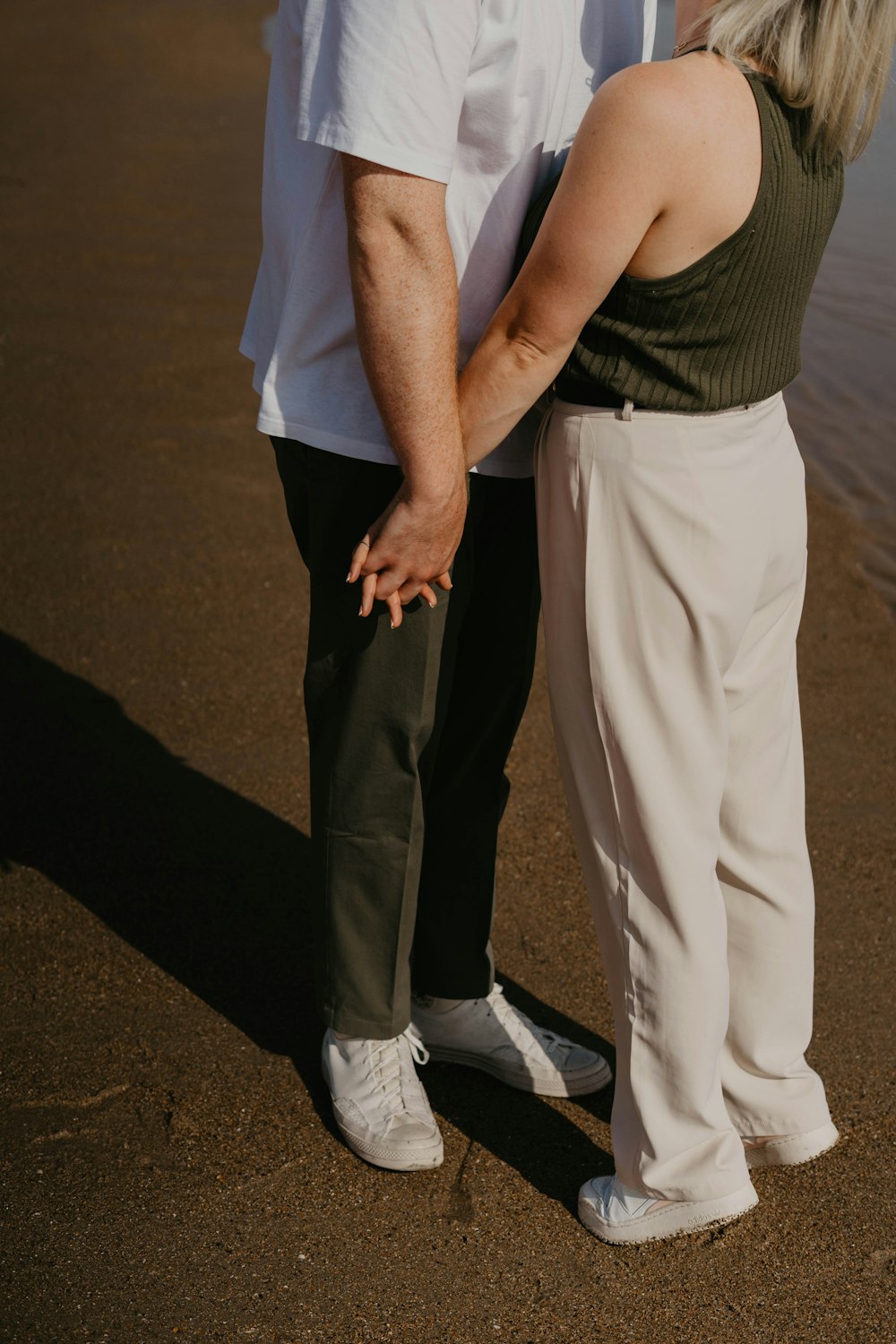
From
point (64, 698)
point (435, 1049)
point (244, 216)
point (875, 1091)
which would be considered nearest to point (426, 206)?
point (435, 1049)

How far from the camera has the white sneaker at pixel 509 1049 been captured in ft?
7.98

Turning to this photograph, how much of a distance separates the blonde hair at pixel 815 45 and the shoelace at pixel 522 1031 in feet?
5.36

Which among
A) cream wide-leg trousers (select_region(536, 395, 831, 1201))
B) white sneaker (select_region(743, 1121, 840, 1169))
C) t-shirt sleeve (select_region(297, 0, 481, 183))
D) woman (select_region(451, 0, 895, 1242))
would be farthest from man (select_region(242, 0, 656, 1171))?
white sneaker (select_region(743, 1121, 840, 1169))

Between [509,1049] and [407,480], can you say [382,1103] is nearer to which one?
[509,1049]

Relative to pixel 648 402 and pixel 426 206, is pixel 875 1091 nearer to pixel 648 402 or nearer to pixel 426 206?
pixel 648 402

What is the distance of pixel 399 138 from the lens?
1595mm

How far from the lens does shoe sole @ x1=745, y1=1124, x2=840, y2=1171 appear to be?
7.25ft

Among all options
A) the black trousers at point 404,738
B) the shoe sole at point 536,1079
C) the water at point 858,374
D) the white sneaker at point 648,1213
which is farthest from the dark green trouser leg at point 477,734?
the water at point 858,374

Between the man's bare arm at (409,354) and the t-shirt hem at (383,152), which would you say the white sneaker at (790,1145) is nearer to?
the man's bare arm at (409,354)

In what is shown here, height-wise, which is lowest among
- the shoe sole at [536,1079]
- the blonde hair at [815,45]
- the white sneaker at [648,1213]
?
the shoe sole at [536,1079]

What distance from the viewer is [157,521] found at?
4.52 meters

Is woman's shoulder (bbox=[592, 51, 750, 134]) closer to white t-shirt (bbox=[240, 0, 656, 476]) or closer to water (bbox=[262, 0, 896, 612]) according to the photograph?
white t-shirt (bbox=[240, 0, 656, 476])

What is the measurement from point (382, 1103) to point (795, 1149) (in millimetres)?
718

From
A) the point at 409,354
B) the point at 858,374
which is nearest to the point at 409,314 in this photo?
the point at 409,354
